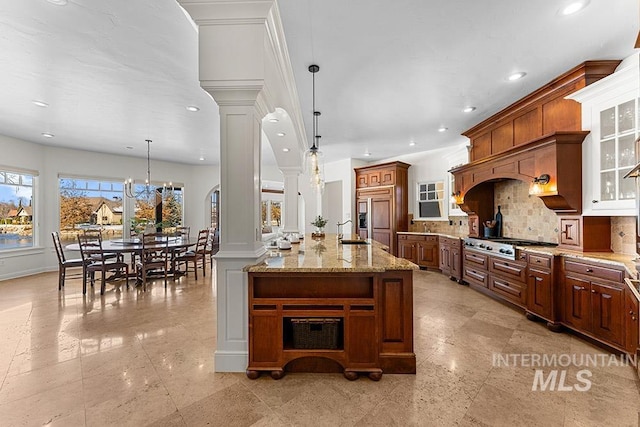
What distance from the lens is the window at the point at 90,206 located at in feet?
20.9

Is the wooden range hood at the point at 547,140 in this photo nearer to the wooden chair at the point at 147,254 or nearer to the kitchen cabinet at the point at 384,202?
the kitchen cabinet at the point at 384,202

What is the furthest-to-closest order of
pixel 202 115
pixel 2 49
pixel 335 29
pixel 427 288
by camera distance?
pixel 427 288 → pixel 202 115 → pixel 2 49 → pixel 335 29

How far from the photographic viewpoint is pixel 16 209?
5602mm

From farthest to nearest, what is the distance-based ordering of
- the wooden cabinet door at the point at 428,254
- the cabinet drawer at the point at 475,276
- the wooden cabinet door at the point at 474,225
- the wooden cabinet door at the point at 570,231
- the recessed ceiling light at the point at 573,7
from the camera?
the wooden cabinet door at the point at 428,254
the wooden cabinet door at the point at 474,225
the cabinet drawer at the point at 475,276
the wooden cabinet door at the point at 570,231
the recessed ceiling light at the point at 573,7

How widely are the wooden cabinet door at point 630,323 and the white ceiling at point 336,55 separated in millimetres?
2330

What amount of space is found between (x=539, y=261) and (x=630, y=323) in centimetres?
99

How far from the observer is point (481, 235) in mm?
4988

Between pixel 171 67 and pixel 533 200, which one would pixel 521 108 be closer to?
pixel 533 200

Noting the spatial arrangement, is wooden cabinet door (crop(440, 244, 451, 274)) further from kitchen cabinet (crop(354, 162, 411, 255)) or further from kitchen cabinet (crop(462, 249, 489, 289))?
kitchen cabinet (crop(354, 162, 411, 255))

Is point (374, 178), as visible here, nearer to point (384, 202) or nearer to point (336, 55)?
point (384, 202)

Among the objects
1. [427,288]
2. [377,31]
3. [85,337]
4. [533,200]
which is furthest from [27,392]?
[533,200]

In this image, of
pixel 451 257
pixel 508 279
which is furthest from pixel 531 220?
pixel 451 257

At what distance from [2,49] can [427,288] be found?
6.03 m

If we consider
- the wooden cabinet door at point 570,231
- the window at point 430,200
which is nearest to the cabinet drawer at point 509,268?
the wooden cabinet door at point 570,231
